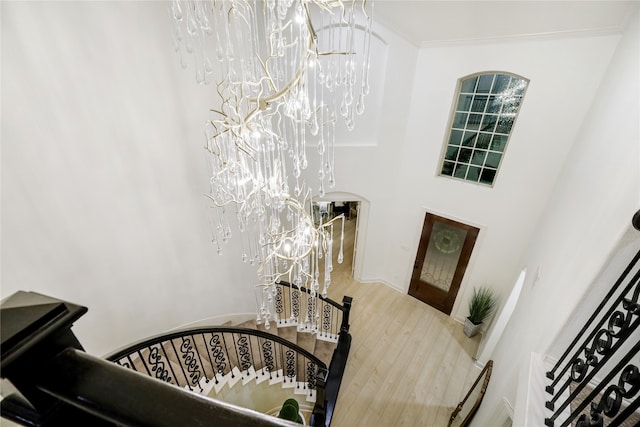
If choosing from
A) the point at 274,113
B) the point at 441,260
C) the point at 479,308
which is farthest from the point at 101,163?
the point at 479,308

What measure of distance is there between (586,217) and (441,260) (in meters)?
3.47

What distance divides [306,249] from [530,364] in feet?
6.89

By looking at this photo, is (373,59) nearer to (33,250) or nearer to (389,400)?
(33,250)

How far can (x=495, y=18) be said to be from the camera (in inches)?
133

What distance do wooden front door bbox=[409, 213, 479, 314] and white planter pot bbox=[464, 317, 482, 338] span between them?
19.0 inches

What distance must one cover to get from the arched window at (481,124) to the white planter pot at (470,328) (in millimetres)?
2657

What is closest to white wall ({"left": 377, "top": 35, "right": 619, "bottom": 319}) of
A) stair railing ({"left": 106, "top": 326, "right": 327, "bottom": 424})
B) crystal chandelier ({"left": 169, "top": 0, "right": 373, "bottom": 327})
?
crystal chandelier ({"left": 169, "top": 0, "right": 373, "bottom": 327})

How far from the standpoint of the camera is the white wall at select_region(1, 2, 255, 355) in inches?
78.4

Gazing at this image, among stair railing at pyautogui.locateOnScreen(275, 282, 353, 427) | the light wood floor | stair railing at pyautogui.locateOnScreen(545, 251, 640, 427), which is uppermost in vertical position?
stair railing at pyautogui.locateOnScreen(545, 251, 640, 427)

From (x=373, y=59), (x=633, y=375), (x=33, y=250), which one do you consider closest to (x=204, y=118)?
(x=33, y=250)

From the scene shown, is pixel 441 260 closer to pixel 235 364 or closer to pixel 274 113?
pixel 235 364

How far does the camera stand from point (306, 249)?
2.20m

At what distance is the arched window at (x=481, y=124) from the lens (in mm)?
3984

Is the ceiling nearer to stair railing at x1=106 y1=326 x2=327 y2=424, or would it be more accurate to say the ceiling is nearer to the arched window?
the arched window
